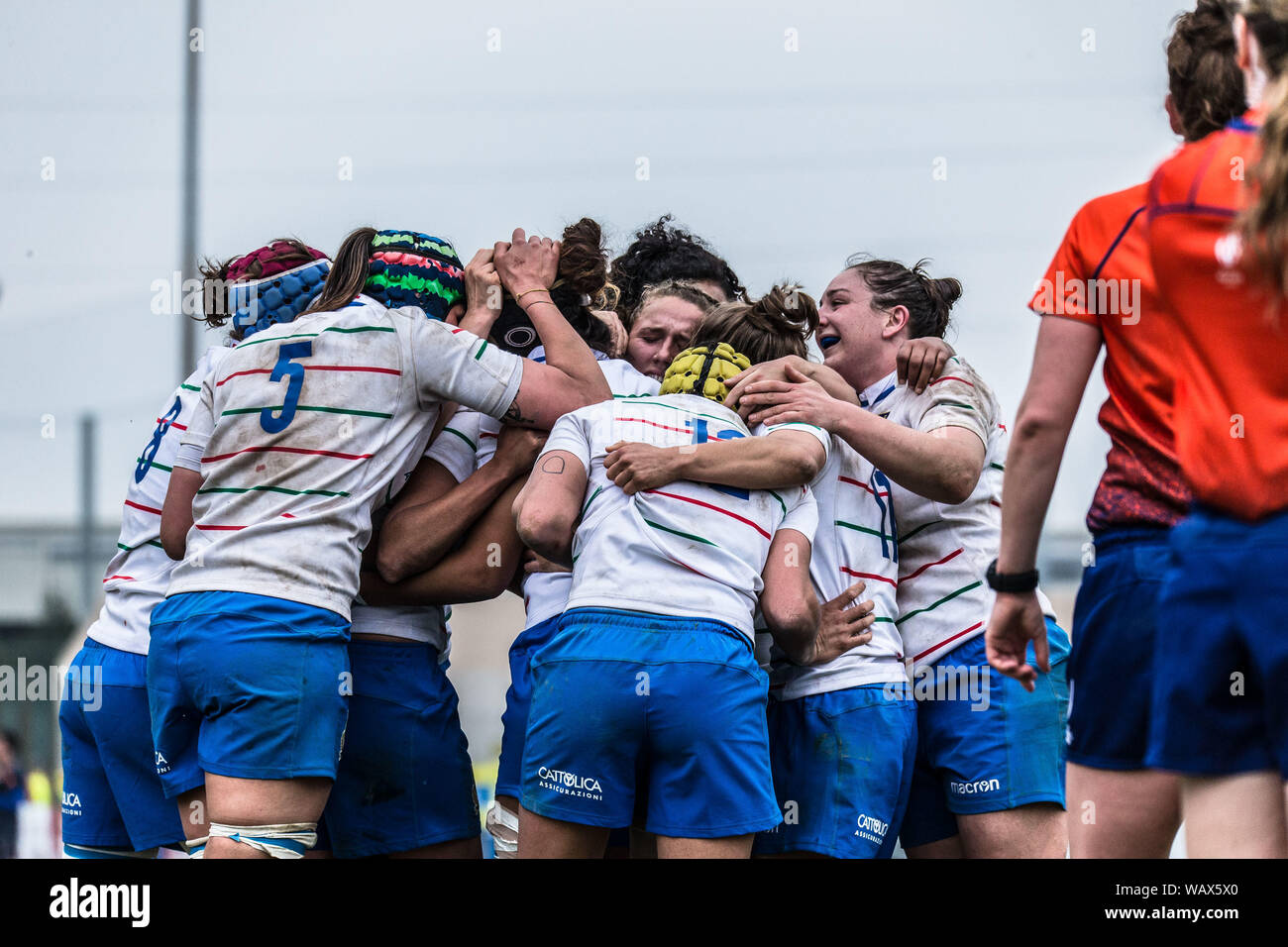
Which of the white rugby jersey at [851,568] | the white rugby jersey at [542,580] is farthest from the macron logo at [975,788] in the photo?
the white rugby jersey at [542,580]

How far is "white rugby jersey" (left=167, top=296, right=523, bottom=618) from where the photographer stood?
321 centimetres

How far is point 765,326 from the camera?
3705 mm

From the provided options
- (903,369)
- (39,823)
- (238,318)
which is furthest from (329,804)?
(39,823)

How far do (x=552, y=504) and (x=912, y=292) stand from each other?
1.61 m

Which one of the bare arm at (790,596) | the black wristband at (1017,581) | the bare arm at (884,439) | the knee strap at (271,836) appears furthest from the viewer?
the bare arm at (884,439)

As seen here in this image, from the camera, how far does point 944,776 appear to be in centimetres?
365

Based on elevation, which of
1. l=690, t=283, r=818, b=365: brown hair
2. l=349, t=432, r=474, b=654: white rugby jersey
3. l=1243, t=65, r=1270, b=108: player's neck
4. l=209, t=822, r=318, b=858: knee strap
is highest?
l=1243, t=65, r=1270, b=108: player's neck

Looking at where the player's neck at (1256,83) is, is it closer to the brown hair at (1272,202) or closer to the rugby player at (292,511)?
the brown hair at (1272,202)

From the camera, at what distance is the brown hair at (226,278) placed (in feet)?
11.9

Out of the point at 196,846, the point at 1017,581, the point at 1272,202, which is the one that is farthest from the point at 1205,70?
the point at 196,846

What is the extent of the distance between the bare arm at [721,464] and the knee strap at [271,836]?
114 cm

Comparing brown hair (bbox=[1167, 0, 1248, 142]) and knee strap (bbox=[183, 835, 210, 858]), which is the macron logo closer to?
brown hair (bbox=[1167, 0, 1248, 142])

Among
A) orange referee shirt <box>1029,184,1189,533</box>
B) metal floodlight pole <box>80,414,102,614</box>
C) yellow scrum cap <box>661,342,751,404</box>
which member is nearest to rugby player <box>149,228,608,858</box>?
yellow scrum cap <box>661,342,751,404</box>
